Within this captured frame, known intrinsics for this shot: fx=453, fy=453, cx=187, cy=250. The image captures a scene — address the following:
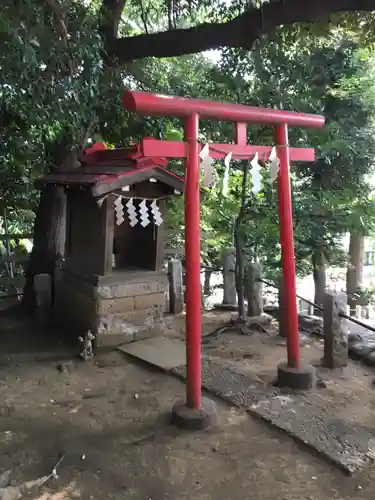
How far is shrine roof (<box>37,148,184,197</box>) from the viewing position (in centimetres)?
546

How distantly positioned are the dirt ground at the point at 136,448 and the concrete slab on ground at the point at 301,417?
0.31 feet

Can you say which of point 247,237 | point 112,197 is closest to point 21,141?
point 112,197

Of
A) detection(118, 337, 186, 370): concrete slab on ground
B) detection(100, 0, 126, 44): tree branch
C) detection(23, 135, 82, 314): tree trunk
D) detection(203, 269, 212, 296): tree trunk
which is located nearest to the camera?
detection(118, 337, 186, 370): concrete slab on ground

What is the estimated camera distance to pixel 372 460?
3396 millimetres

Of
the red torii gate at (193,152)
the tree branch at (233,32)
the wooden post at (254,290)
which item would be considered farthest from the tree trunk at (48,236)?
the red torii gate at (193,152)

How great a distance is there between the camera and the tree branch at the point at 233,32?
4.96 m

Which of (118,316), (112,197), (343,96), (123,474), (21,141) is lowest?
(123,474)

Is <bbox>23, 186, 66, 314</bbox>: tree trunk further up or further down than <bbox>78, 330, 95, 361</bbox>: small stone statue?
further up

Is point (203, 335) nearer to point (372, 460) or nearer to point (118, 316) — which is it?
point (118, 316)

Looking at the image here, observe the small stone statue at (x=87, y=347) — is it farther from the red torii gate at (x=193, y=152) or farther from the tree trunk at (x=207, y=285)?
the tree trunk at (x=207, y=285)

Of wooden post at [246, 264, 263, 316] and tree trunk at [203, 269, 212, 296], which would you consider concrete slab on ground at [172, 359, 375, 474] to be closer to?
wooden post at [246, 264, 263, 316]

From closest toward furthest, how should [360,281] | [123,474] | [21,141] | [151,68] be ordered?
[123,474]
[21,141]
[151,68]
[360,281]

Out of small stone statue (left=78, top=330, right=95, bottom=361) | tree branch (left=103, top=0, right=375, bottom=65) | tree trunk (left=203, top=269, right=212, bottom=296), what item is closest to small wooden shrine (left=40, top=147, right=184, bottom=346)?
small stone statue (left=78, top=330, right=95, bottom=361)

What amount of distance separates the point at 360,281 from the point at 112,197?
7921mm
